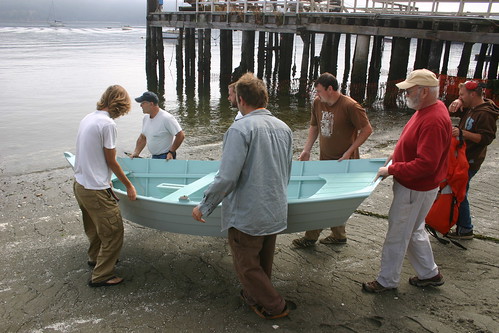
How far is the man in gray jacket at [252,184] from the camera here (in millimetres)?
3018

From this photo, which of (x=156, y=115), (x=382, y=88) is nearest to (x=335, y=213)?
(x=156, y=115)

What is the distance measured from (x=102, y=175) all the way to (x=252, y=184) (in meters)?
1.43

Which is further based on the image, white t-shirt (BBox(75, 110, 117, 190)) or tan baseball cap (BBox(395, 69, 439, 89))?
white t-shirt (BBox(75, 110, 117, 190))

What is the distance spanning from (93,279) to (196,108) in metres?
14.7

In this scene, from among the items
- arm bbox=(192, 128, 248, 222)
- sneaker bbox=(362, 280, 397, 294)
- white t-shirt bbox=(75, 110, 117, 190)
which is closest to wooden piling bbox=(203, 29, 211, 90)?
white t-shirt bbox=(75, 110, 117, 190)

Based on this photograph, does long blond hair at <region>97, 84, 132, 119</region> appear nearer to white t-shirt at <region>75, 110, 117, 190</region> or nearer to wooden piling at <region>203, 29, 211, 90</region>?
white t-shirt at <region>75, 110, 117, 190</region>

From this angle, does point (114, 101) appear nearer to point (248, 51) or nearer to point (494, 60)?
point (248, 51)

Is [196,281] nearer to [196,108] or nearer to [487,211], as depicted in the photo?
[487,211]

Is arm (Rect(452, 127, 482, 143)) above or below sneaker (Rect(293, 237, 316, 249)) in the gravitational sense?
above

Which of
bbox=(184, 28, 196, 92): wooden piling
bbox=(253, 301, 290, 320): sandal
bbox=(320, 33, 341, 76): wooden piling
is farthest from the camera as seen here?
bbox=(184, 28, 196, 92): wooden piling

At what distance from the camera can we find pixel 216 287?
399cm

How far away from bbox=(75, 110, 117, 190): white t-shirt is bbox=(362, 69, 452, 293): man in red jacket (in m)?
2.26

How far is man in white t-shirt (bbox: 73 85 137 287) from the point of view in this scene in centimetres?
361

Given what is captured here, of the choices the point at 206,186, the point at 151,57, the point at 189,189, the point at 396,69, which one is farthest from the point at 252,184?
the point at 151,57
